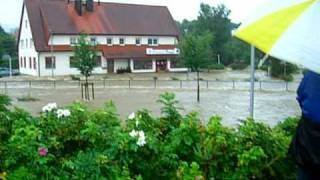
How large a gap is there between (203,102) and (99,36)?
30246 millimetres

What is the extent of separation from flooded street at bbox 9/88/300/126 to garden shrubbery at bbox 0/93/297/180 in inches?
606

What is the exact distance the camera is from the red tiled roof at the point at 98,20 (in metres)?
51.8

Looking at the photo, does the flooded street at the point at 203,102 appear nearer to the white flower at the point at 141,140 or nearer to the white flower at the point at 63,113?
the white flower at the point at 63,113

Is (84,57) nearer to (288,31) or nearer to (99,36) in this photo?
(99,36)

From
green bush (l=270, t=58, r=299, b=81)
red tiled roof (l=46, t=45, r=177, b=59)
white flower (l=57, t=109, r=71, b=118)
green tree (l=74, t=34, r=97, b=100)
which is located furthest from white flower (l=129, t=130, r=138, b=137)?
red tiled roof (l=46, t=45, r=177, b=59)

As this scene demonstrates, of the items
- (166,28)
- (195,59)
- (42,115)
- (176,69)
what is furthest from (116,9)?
(42,115)

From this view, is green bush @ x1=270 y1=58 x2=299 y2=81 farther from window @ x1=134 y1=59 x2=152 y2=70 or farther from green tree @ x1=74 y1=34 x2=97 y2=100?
green tree @ x1=74 y1=34 x2=97 y2=100

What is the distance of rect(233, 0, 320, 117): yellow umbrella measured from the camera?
6.48ft

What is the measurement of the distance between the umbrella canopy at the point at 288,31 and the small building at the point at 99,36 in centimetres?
4791

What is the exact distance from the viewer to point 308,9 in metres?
2.12

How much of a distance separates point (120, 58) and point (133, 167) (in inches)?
1992

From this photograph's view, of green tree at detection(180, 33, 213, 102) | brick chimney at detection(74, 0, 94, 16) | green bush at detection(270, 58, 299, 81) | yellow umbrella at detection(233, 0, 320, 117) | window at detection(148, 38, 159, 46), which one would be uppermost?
brick chimney at detection(74, 0, 94, 16)

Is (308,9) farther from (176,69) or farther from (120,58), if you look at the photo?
(176,69)

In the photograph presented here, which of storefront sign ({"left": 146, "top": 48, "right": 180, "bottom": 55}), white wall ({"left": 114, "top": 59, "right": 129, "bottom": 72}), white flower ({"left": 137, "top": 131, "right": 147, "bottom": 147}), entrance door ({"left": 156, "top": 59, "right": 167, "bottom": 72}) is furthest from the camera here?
entrance door ({"left": 156, "top": 59, "right": 167, "bottom": 72})
